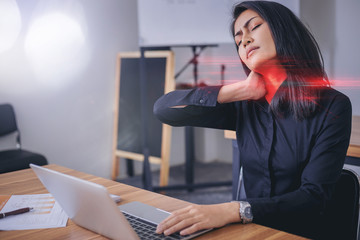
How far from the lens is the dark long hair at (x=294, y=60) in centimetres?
112

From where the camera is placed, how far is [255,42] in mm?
1152

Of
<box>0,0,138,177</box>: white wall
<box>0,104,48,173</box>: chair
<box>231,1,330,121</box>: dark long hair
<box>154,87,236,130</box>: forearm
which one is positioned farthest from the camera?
<box>0,0,138,177</box>: white wall

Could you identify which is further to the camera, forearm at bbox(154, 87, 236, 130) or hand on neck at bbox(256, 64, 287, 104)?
forearm at bbox(154, 87, 236, 130)

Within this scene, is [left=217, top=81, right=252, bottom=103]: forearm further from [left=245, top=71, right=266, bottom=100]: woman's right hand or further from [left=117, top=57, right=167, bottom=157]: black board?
[left=117, top=57, right=167, bottom=157]: black board

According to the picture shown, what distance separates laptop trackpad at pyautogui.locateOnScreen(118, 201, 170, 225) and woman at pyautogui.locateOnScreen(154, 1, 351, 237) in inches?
7.6

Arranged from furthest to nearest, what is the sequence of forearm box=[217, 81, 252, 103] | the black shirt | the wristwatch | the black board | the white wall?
1. the black board
2. the white wall
3. forearm box=[217, 81, 252, 103]
4. the black shirt
5. the wristwatch

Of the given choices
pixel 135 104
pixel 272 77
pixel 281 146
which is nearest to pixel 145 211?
pixel 281 146

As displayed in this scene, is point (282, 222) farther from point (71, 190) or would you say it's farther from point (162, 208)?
point (71, 190)

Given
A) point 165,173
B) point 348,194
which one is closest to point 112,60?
point 165,173

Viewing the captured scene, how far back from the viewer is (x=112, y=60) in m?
3.40

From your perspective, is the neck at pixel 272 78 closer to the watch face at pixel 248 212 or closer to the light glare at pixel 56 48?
the watch face at pixel 248 212

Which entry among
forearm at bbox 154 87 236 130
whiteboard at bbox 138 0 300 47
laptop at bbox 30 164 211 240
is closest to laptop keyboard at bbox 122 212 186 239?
laptop at bbox 30 164 211 240

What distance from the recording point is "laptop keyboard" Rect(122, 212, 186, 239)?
31.4 inches

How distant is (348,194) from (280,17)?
1.75 ft
